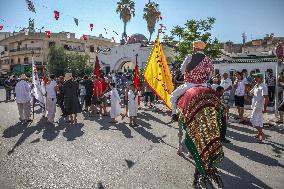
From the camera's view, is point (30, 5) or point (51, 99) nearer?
point (51, 99)

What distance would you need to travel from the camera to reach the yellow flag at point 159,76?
8.30 meters

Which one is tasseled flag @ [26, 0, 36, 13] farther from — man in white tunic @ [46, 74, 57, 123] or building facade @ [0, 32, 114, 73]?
building facade @ [0, 32, 114, 73]

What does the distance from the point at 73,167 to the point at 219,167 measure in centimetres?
289

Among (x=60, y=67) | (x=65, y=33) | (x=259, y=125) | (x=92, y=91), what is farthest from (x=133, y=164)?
(x=65, y=33)

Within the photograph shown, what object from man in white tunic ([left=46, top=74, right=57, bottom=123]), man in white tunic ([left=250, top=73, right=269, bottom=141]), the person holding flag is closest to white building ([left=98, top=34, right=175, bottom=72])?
man in white tunic ([left=46, top=74, right=57, bottom=123])

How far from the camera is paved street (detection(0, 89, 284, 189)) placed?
484 cm

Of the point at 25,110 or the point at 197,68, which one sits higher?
the point at 197,68

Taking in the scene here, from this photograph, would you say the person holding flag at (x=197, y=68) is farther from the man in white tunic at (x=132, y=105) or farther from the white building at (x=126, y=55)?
the white building at (x=126, y=55)

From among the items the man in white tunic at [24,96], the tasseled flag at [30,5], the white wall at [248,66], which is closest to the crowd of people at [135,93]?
the man in white tunic at [24,96]

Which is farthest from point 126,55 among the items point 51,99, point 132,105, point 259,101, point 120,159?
point 120,159

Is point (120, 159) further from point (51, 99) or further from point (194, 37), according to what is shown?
point (194, 37)

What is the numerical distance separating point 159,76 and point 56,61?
41817mm

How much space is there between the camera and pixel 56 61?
155 ft

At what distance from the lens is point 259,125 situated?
7656mm
